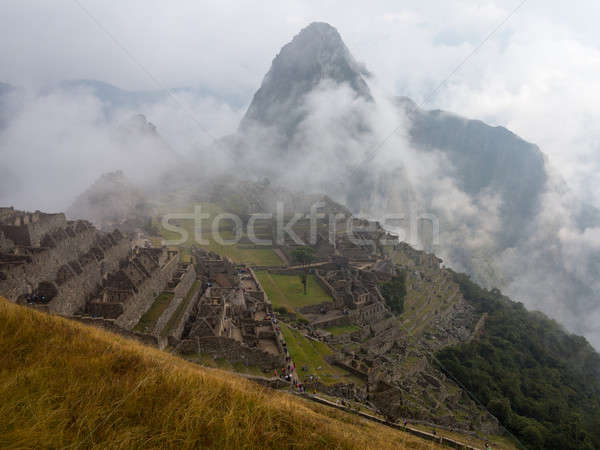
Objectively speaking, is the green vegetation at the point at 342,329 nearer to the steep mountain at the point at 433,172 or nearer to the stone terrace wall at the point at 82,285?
the stone terrace wall at the point at 82,285

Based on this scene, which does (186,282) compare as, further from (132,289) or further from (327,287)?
(327,287)

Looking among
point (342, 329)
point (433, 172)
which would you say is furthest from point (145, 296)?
point (433, 172)

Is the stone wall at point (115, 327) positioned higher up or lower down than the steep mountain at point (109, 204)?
lower down

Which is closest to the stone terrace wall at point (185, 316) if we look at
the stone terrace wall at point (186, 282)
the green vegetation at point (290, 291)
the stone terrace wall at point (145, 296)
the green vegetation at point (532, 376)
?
the stone terrace wall at point (186, 282)

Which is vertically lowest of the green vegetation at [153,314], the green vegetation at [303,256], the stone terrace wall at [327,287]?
the green vegetation at [153,314]

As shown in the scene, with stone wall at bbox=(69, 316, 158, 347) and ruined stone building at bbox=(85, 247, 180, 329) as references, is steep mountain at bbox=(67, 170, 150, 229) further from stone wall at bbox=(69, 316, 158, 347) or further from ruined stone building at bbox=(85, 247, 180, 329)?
stone wall at bbox=(69, 316, 158, 347)

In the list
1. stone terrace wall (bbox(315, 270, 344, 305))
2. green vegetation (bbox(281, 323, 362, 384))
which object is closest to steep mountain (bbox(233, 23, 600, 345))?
stone terrace wall (bbox(315, 270, 344, 305))

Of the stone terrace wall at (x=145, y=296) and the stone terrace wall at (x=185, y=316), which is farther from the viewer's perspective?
the stone terrace wall at (x=185, y=316)
